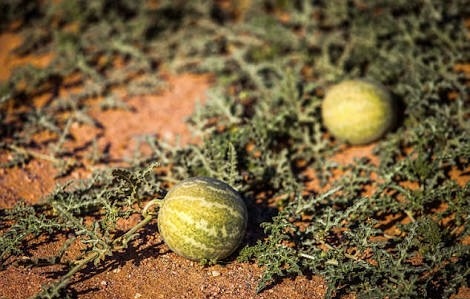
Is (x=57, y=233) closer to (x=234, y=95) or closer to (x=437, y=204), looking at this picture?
(x=234, y=95)

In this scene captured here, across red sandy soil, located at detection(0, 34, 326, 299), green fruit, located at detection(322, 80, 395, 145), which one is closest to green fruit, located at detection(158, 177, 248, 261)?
red sandy soil, located at detection(0, 34, 326, 299)

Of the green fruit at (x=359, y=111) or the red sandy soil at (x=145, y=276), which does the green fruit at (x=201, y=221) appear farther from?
the green fruit at (x=359, y=111)

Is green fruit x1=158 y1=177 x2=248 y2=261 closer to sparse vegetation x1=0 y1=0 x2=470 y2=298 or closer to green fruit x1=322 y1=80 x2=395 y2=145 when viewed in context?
sparse vegetation x1=0 y1=0 x2=470 y2=298

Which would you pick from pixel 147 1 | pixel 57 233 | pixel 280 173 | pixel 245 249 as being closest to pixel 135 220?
pixel 57 233

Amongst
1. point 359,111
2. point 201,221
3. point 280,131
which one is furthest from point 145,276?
point 359,111

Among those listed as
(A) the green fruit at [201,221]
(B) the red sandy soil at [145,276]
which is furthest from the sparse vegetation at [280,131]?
(A) the green fruit at [201,221]

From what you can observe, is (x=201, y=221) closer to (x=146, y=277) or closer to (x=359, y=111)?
(x=146, y=277)
